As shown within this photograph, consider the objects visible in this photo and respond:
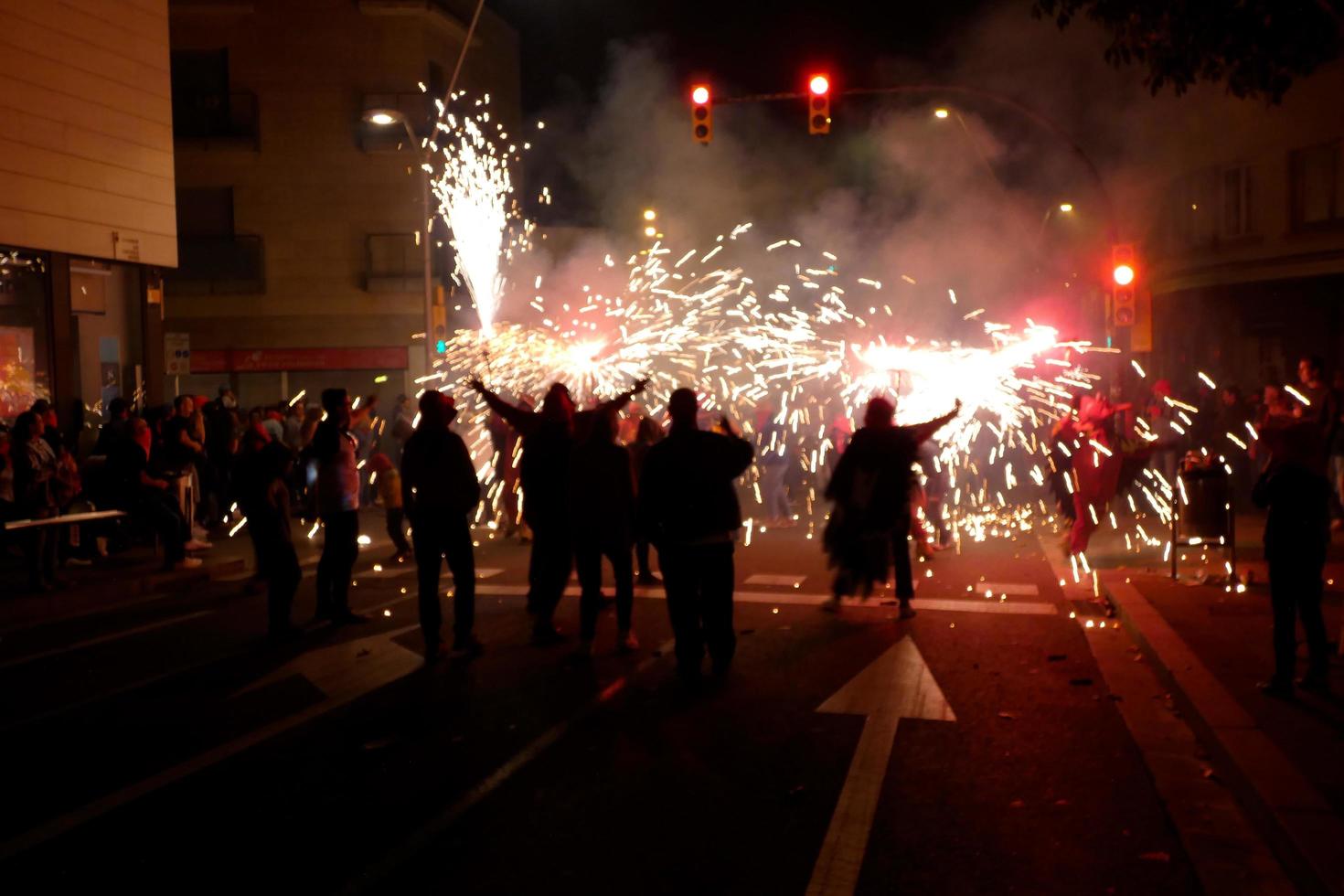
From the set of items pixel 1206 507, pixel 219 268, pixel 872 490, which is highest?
pixel 219 268

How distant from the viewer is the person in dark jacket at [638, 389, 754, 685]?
7422mm

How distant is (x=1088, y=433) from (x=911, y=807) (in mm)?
8311

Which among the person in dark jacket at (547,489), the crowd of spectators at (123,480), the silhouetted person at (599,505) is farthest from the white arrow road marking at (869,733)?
the crowd of spectators at (123,480)

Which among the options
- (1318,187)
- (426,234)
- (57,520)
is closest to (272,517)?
(57,520)

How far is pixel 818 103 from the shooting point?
15695 millimetres

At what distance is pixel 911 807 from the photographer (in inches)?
206

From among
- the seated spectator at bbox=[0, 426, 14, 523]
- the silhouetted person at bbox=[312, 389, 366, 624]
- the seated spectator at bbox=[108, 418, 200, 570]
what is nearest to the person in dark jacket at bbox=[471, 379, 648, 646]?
the silhouetted person at bbox=[312, 389, 366, 624]

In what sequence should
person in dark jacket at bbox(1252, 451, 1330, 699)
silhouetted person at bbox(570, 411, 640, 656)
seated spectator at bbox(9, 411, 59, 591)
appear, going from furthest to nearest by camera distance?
seated spectator at bbox(9, 411, 59, 591)
silhouetted person at bbox(570, 411, 640, 656)
person in dark jacket at bbox(1252, 451, 1330, 699)

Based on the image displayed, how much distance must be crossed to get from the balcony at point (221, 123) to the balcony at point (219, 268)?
2.26 m

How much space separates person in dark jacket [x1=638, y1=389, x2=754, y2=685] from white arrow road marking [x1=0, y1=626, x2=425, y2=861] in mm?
1750

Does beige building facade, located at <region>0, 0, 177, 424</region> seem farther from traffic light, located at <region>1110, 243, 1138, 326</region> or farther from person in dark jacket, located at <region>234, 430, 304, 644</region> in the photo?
traffic light, located at <region>1110, 243, 1138, 326</region>

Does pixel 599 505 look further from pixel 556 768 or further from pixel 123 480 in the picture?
pixel 123 480

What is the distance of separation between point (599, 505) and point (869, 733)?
2.59m

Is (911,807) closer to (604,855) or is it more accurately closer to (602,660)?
(604,855)
